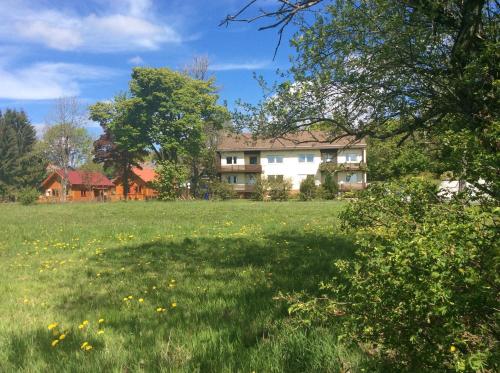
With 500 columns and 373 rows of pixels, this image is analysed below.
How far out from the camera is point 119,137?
56469 millimetres

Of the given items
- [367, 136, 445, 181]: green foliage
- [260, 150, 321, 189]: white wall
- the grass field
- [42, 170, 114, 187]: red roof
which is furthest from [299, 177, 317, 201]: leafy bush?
[367, 136, 445, 181]: green foliage

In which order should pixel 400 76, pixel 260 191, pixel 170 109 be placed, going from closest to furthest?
1. pixel 400 76
2. pixel 260 191
3. pixel 170 109

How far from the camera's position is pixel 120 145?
184 ft

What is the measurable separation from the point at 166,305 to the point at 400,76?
4.48 m

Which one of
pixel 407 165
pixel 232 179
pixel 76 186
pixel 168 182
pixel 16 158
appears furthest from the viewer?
pixel 16 158

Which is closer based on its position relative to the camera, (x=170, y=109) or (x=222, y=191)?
(x=222, y=191)

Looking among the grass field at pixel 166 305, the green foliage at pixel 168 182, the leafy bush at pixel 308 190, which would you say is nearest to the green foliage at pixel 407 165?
the grass field at pixel 166 305

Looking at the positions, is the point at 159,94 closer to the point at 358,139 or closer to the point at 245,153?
the point at 245,153

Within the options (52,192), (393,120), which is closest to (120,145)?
(52,192)

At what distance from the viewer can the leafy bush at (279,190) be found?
49.5m

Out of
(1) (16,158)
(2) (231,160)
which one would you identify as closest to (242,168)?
(2) (231,160)

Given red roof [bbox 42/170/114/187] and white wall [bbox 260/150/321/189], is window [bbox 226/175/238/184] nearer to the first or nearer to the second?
white wall [bbox 260/150/321/189]

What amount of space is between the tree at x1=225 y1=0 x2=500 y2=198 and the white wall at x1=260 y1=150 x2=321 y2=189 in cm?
5138

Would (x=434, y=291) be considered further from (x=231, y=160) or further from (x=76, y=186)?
(x=76, y=186)
